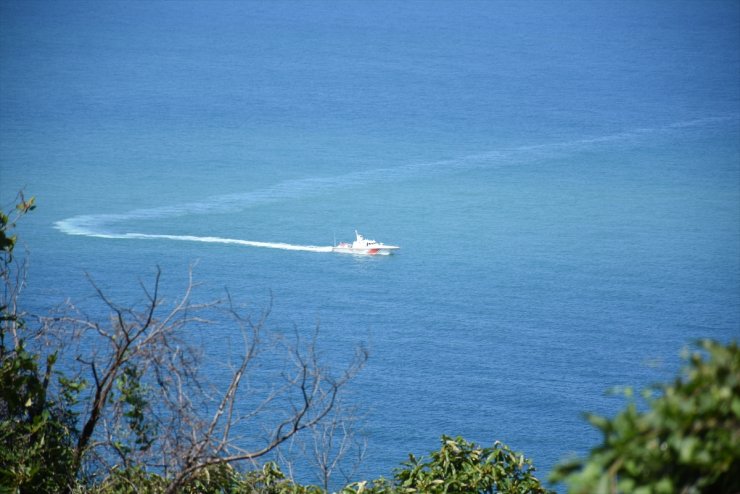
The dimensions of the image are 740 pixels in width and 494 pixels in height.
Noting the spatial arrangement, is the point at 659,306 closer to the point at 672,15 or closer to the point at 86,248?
the point at 86,248

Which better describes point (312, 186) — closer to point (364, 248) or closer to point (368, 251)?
point (368, 251)

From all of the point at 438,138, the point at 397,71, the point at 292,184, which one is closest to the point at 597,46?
the point at 397,71

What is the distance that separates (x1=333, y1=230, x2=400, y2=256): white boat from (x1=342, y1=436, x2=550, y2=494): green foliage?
35486 millimetres

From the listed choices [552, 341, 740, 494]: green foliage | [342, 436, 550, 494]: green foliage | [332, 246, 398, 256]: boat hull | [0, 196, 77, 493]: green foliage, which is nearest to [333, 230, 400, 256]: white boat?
[332, 246, 398, 256]: boat hull

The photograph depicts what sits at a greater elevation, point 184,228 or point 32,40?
point 32,40

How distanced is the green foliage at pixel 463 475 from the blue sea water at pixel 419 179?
59.5 feet

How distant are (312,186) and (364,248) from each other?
32.8 feet

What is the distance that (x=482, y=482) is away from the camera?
922 centimetres

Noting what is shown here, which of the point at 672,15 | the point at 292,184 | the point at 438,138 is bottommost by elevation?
the point at 292,184

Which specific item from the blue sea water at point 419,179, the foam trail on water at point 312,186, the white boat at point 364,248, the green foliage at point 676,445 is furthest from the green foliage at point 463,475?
the foam trail on water at point 312,186

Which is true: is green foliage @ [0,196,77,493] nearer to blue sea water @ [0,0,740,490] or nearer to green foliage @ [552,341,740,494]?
green foliage @ [552,341,740,494]

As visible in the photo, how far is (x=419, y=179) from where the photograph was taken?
55938mm

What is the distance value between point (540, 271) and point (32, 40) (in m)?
52.8

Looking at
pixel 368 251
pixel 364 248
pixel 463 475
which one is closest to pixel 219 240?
pixel 364 248
